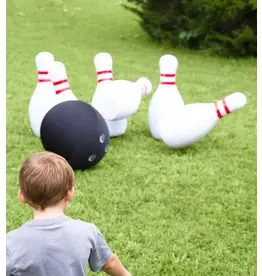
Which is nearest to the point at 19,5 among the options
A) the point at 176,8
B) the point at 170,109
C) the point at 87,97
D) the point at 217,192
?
the point at 176,8

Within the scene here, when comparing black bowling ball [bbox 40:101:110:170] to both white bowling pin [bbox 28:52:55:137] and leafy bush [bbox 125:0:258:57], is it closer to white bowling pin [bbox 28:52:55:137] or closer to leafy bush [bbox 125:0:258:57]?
white bowling pin [bbox 28:52:55:137]

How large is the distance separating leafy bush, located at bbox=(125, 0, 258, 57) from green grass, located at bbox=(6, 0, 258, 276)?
2.00ft

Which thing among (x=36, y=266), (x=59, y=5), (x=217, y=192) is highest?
(x=36, y=266)

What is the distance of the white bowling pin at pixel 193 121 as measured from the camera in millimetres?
3520

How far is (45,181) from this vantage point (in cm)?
139

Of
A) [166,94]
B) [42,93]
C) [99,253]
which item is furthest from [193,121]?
[99,253]

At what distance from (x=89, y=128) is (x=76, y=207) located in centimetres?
57

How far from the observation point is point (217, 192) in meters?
3.08

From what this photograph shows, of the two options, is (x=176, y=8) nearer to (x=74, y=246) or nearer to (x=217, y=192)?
(x=217, y=192)

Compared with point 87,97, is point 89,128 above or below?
above

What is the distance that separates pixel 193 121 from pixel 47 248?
2.23m

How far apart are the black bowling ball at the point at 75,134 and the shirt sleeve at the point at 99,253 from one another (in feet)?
5.32

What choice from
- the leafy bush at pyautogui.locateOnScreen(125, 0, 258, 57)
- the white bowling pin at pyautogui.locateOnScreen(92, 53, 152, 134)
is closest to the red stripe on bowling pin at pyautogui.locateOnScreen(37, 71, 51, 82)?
the white bowling pin at pyautogui.locateOnScreen(92, 53, 152, 134)

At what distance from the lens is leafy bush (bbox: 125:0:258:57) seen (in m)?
6.47
